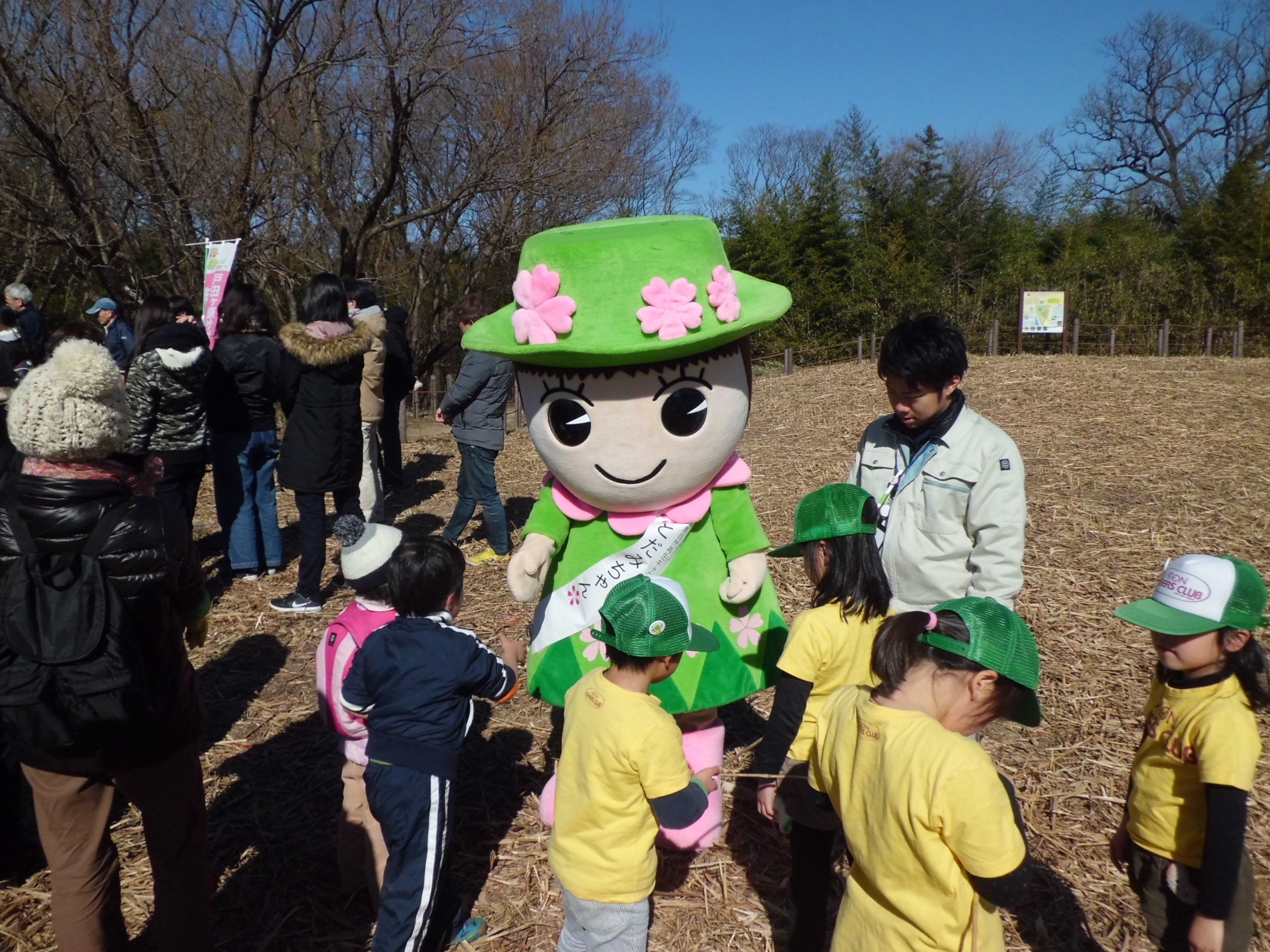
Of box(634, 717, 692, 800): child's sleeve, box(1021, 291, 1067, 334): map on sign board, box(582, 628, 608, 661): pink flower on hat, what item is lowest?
box(582, 628, 608, 661): pink flower on hat

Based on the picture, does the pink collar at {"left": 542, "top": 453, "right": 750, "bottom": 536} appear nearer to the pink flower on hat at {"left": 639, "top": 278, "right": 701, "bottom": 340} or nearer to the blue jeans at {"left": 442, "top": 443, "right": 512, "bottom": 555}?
the pink flower on hat at {"left": 639, "top": 278, "right": 701, "bottom": 340}

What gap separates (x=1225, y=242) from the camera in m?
A: 20.7

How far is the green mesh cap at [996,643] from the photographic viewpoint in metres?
1.64

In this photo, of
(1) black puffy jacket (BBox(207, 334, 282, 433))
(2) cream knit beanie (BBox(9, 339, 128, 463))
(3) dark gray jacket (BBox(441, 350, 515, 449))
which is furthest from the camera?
(3) dark gray jacket (BBox(441, 350, 515, 449))

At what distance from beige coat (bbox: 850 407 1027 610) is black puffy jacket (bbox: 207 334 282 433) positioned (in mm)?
3880

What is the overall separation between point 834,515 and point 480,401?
383cm

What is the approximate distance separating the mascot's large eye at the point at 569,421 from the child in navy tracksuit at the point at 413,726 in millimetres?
722

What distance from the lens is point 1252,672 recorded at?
194cm

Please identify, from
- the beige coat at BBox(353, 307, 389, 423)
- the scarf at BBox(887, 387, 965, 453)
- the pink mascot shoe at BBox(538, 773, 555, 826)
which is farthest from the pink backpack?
the beige coat at BBox(353, 307, 389, 423)

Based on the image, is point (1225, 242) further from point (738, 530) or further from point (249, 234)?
point (738, 530)

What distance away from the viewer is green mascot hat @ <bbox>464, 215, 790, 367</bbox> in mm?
2717

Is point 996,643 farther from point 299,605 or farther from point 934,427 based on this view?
point 299,605

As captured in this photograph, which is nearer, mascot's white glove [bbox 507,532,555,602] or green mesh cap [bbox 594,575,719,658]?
green mesh cap [bbox 594,575,719,658]

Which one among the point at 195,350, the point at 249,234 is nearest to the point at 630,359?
the point at 195,350
